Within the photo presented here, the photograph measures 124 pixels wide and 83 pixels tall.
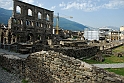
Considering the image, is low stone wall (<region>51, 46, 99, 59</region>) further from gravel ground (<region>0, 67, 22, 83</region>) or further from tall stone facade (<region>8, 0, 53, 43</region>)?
tall stone facade (<region>8, 0, 53, 43</region>)

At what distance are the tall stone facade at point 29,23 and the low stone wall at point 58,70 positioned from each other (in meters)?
30.9

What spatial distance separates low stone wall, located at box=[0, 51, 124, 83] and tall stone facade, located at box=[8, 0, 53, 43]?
3094 centimetres

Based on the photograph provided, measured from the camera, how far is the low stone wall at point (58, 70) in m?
6.45

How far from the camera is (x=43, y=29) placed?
53.5 metres

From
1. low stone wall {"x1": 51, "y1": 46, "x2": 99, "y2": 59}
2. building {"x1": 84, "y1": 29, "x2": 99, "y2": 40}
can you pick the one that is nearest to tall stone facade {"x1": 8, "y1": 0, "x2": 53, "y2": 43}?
building {"x1": 84, "y1": 29, "x2": 99, "y2": 40}

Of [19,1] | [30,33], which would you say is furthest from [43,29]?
[19,1]

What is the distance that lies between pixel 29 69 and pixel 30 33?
3902 cm

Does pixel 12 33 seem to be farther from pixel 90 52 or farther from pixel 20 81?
pixel 20 81

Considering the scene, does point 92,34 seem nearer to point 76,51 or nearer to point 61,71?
point 76,51

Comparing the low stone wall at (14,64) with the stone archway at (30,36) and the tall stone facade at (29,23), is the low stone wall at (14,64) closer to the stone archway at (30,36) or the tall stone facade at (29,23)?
the tall stone facade at (29,23)

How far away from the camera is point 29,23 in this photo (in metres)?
49.3

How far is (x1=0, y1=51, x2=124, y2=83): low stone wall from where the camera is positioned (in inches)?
254

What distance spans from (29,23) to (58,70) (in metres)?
42.7

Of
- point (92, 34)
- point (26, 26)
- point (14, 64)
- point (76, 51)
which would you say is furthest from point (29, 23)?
point (14, 64)
